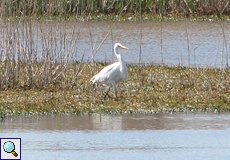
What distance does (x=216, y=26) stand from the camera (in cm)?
2183

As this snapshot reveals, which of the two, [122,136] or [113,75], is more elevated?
[113,75]

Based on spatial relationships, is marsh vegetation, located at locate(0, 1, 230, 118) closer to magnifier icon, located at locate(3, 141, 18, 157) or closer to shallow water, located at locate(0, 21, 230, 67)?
shallow water, located at locate(0, 21, 230, 67)

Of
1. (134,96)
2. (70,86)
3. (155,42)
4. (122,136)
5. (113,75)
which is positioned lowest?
(122,136)

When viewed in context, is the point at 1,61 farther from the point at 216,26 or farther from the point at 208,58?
the point at 216,26

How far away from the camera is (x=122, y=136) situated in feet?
26.7

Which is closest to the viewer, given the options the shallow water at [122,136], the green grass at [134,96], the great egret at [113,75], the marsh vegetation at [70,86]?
the shallow water at [122,136]

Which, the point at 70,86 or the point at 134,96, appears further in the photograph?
the point at 70,86

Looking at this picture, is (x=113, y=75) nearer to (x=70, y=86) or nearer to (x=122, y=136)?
(x=70, y=86)

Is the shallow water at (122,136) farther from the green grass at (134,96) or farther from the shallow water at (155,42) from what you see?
the shallow water at (155,42)

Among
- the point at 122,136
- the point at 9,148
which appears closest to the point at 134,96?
the point at 122,136

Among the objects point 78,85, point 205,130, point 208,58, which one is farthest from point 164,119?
point 208,58

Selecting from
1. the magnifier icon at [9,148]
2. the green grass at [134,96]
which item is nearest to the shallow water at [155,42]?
the green grass at [134,96]

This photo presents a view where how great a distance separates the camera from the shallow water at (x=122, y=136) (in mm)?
7187

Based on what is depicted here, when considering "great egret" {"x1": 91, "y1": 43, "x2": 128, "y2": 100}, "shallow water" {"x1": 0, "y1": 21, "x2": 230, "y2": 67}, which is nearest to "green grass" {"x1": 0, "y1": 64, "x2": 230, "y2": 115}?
"great egret" {"x1": 91, "y1": 43, "x2": 128, "y2": 100}
